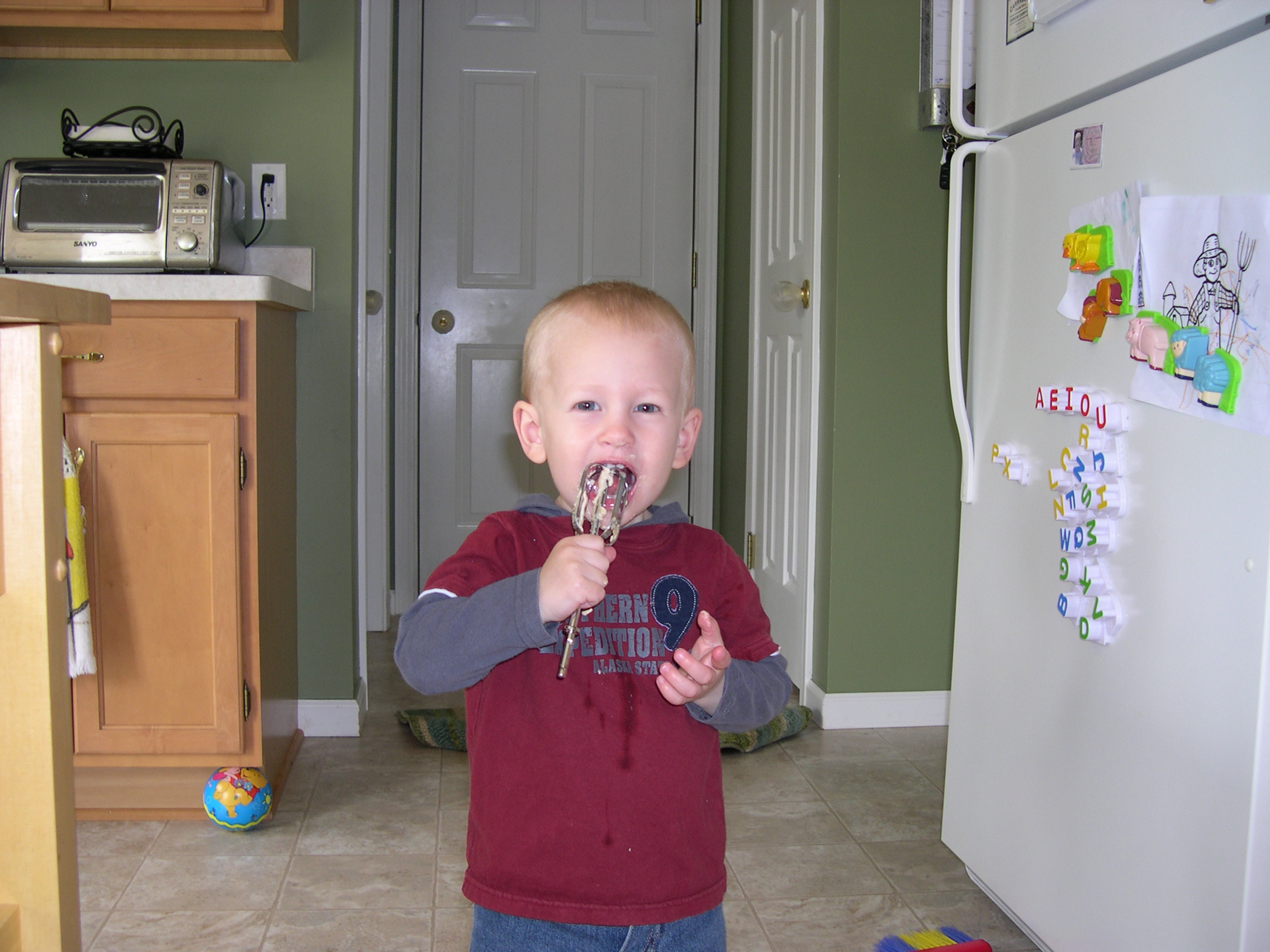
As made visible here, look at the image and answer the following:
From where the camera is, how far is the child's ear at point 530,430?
0.98 m

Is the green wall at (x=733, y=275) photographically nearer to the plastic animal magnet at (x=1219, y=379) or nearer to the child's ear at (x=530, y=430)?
the plastic animal magnet at (x=1219, y=379)

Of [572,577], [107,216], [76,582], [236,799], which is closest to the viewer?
[572,577]

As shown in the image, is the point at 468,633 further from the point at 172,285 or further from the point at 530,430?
the point at 172,285

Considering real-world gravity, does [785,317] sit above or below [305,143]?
below

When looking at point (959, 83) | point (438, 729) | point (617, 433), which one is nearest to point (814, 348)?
point (959, 83)

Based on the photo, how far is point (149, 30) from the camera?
2234 millimetres

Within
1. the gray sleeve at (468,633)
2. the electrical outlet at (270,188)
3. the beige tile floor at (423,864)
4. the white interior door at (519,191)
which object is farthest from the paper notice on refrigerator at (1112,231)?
the white interior door at (519,191)

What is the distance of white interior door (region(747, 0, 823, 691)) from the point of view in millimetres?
2691

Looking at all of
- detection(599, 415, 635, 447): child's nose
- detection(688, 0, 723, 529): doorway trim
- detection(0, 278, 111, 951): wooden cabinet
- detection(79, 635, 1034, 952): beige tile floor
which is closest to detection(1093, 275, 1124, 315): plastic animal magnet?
detection(599, 415, 635, 447): child's nose

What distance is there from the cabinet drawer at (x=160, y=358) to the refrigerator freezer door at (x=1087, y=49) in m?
1.33

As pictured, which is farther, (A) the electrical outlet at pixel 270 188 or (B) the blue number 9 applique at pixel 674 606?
(A) the electrical outlet at pixel 270 188

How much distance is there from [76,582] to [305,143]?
3.60 ft

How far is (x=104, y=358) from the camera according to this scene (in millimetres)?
1922

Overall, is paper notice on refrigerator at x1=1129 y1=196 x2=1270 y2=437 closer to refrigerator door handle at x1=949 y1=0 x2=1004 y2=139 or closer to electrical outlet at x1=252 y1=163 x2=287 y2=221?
refrigerator door handle at x1=949 y1=0 x2=1004 y2=139
